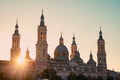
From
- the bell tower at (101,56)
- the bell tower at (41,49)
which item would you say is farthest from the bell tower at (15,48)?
the bell tower at (101,56)

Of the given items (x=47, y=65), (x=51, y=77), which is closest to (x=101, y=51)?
(x=47, y=65)

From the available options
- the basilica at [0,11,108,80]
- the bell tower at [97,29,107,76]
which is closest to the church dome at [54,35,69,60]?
the basilica at [0,11,108,80]

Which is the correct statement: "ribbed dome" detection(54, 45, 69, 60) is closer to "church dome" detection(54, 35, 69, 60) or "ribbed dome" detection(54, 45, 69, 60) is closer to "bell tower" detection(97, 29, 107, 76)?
"church dome" detection(54, 35, 69, 60)

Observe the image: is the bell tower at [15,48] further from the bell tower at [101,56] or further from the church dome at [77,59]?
the bell tower at [101,56]

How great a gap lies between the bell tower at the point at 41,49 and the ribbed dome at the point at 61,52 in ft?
33.1

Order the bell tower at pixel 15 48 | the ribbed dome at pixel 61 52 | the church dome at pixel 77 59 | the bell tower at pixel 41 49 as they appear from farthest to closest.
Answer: the church dome at pixel 77 59
the ribbed dome at pixel 61 52
the bell tower at pixel 15 48
the bell tower at pixel 41 49

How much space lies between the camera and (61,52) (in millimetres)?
90312

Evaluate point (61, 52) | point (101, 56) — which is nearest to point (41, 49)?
point (61, 52)

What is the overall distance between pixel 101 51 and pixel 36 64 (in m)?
29.1

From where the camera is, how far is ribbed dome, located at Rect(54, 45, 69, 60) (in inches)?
3507

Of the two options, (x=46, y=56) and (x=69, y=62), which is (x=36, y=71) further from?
(x=69, y=62)

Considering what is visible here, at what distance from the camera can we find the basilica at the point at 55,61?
7894 centimetres

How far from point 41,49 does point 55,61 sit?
312 inches

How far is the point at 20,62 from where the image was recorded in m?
83.5
